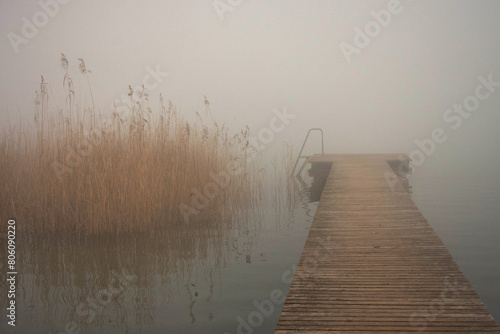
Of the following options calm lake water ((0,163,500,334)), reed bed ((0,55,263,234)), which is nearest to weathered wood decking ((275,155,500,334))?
calm lake water ((0,163,500,334))

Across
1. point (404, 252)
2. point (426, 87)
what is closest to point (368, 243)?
point (404, 252)

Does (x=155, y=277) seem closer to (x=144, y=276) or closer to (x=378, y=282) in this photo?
(x=144, y=276)

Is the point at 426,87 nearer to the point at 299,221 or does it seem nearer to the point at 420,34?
the point at 420,34

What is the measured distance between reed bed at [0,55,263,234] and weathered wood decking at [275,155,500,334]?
1.95 metres

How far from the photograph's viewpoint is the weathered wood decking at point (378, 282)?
2.69 meters

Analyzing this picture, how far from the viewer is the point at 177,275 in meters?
4.48

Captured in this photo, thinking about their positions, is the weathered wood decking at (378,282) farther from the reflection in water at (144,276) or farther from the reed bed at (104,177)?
the reed bed at (104,177)

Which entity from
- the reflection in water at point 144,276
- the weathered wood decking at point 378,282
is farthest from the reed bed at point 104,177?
the weathered wood decking at point 378,282

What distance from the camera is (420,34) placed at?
104 ft

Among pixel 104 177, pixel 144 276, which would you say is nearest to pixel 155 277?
pixel 144 276

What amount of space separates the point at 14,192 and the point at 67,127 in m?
0.93

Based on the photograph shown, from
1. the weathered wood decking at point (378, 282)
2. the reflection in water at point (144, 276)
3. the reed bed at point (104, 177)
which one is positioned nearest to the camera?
the weathered wood decking at point (378, 282)

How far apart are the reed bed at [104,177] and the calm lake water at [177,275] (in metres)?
0.22

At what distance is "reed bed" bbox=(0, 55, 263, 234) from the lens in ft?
18.7
